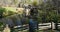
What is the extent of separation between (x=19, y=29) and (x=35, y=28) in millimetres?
237

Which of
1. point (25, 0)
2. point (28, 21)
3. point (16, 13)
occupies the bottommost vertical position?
point (28, 21)

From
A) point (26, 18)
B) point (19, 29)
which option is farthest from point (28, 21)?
point (19, 29)

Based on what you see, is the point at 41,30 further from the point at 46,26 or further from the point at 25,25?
the point at 25,25

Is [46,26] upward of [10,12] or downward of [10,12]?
downward

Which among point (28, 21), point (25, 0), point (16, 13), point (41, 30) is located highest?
point (25, 0)

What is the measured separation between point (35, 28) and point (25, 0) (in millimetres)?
428

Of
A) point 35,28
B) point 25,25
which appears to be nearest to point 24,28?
point 25,25

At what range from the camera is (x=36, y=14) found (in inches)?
78.4

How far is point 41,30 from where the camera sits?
199 cm

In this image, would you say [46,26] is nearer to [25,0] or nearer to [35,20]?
[35,20]

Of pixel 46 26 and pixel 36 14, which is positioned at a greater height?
pixel 36 14

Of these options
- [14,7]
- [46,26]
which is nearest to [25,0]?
[14,7]

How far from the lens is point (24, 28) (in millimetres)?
1934

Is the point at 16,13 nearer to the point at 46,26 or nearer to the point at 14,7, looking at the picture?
the point at 14,7
